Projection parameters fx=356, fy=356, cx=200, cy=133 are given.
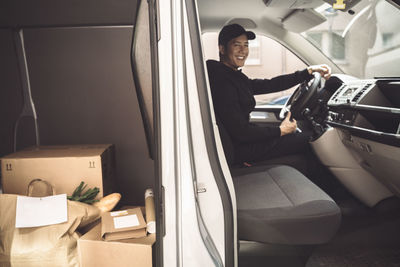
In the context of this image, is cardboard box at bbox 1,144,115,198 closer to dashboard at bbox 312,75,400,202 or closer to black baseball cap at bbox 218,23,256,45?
black baseball cap at bbox 218,23,256,45

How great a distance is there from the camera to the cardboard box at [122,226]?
4.29 ft

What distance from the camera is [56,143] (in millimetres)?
2006

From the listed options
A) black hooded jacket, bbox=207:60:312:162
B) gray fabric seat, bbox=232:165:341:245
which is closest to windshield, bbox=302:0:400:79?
black hooded jacket, bbox=207:60:312:162

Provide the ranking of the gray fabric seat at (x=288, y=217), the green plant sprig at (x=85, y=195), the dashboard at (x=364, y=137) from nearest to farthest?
the gray fabric seat at (x=288, y=217) → the dashboard at (x=364, y=137) → the green plant sprig at (x=85, y=195)

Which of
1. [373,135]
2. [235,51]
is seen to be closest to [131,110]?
[235,51]

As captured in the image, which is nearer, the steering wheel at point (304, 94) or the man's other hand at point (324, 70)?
the steering wheel at point (304, 94)

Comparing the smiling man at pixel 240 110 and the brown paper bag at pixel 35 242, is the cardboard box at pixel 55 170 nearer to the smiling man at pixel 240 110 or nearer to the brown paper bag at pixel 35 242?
the brown paper bag at pixel 35 242

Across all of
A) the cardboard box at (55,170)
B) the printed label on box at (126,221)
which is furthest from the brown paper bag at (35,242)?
the cardboard box at (55,170)

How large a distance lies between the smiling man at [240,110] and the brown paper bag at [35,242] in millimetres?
720

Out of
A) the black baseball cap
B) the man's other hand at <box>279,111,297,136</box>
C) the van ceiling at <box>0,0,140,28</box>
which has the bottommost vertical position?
the man's other hand at <box>279,111,297,136</box>

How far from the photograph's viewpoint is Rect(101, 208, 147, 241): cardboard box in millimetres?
1307

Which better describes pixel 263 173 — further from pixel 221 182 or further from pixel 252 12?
pixel 252 12

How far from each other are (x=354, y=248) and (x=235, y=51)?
1.16 metres

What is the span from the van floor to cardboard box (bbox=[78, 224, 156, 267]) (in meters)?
0.57
